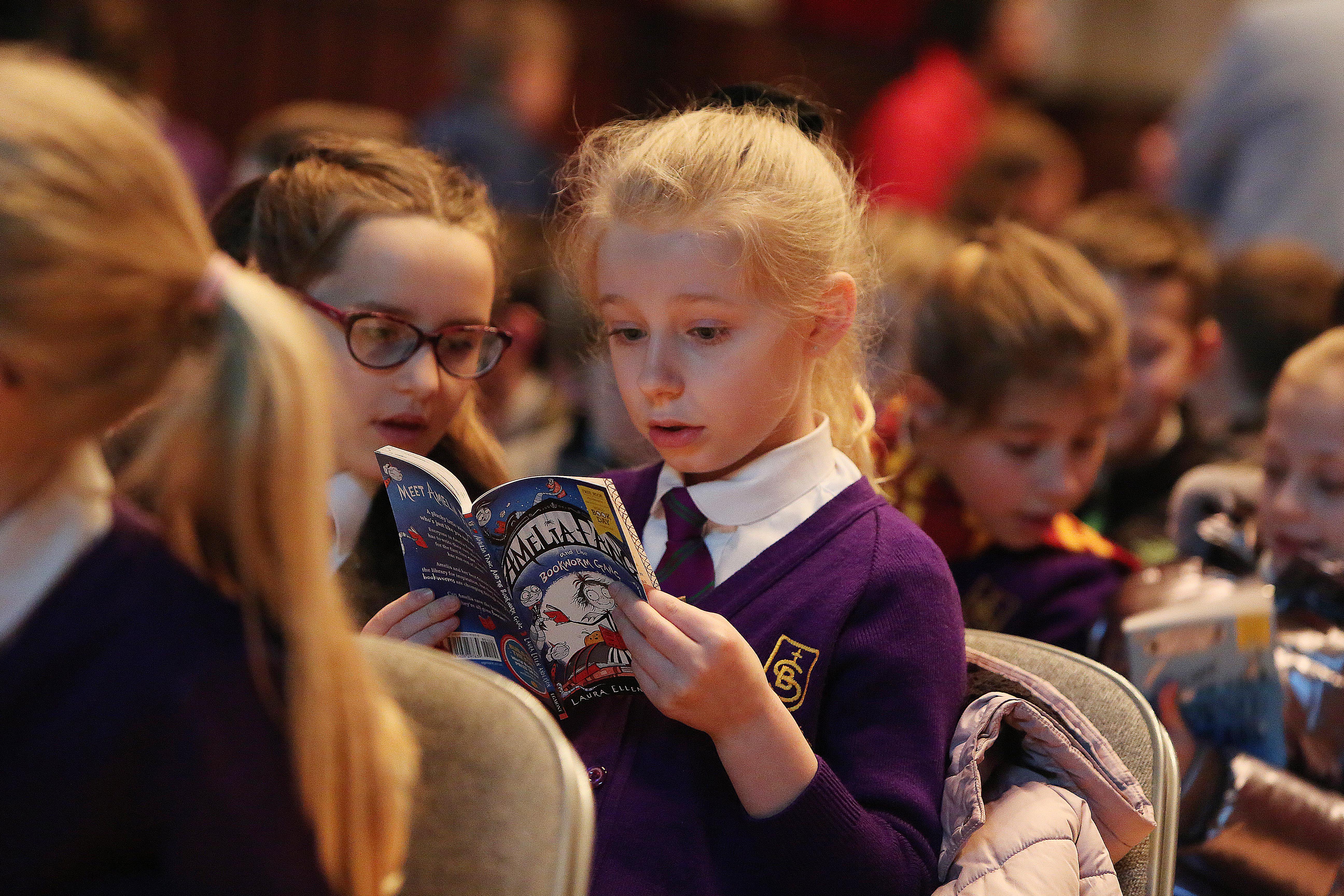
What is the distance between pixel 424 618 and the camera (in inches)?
51.1

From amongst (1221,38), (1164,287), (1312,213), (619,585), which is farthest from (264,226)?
(1221,38)

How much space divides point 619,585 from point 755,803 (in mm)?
236

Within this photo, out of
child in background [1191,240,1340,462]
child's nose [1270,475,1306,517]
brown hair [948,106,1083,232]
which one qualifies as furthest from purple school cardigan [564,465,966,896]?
brown hair [948,106,1083,232]

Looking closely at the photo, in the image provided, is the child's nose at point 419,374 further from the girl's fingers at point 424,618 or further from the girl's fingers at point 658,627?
the girl's fingers at point 658,627

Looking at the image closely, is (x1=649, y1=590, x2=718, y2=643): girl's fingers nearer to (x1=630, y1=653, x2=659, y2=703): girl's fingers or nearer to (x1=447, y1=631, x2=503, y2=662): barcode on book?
(x1=630, y1=653, x2=659, y2=703): girl's fingers

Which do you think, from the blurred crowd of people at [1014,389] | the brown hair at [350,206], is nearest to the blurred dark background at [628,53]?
the blurred crowd of people at [1014,389]

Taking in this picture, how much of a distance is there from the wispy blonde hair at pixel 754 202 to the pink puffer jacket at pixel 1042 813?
1.31 ft

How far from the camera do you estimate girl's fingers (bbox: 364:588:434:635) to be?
1.30 metres

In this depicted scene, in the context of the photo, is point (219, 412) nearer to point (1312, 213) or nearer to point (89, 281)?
point (89, 281)

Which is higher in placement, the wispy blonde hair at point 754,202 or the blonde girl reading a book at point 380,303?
the wispy blonde hair at point 754,202

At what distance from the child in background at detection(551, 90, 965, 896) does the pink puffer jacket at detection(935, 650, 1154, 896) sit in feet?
0.09

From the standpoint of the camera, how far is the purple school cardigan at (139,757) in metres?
0.84

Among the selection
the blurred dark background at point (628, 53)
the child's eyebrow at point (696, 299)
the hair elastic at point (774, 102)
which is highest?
the hair elastic at point (774, 102)

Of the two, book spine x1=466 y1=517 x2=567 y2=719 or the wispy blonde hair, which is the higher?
the wispy blonde hair
